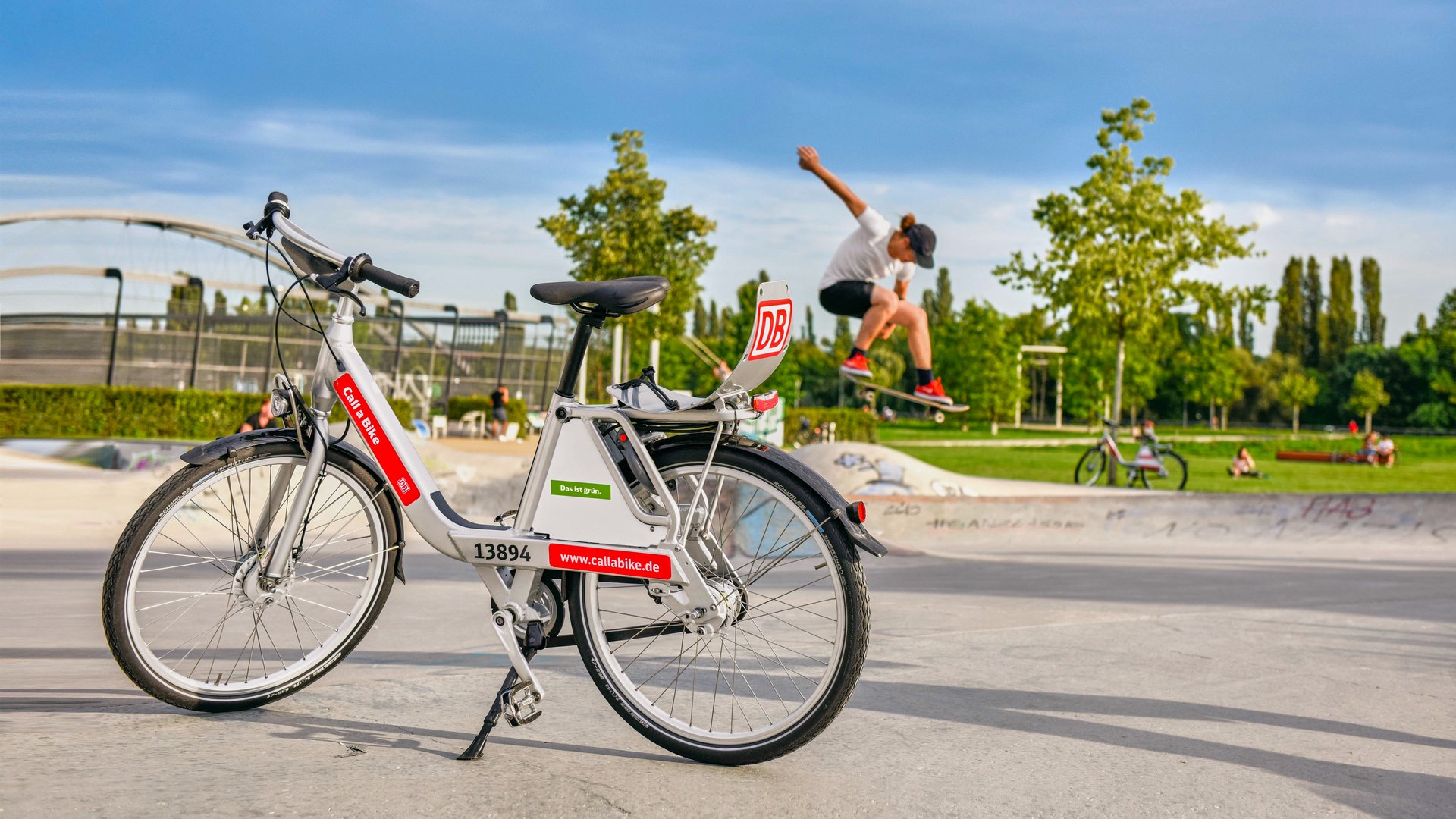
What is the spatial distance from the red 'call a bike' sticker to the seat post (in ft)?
1.95

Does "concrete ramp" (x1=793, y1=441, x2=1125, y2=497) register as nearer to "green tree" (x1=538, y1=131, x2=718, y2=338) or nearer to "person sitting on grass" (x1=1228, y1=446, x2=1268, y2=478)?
"person sitting on grass" (x1=1228, y1=446, x2=1268, y2=478)

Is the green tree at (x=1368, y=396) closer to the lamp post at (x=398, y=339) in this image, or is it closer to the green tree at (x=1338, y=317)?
the green tree at (x=1338, y=317)

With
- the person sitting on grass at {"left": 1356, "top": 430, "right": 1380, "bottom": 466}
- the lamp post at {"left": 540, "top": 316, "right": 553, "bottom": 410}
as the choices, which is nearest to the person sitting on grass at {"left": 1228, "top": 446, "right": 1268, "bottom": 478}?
the person sitting on grass at {"left": 1356, "top": 430, "right": 1380, "bottom": 466}

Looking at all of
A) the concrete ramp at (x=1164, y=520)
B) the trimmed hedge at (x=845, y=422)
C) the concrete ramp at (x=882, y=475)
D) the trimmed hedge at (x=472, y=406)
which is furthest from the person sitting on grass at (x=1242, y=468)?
the trimmed hedge at (x=472, y=406)

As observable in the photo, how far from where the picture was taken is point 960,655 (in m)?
4.64

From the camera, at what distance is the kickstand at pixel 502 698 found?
295 centimetres

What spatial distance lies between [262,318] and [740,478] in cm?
3768

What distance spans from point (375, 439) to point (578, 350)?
0.79m

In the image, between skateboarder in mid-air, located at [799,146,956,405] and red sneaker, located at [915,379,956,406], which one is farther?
red sneaker, located at [915,379,956,406]

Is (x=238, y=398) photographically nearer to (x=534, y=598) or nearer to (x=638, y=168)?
(x=638, y=168)

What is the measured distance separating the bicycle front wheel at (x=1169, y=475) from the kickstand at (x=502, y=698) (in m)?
19.3

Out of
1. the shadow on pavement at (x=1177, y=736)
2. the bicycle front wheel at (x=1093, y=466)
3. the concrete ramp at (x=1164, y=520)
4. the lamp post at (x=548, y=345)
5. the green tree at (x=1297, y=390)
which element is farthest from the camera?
the green tree at (x=1297, y=390)

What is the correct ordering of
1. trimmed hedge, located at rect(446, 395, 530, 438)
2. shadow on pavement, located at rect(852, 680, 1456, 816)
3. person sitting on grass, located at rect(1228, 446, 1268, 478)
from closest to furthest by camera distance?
shadow on pavement, located at rect(852, 680, 1456, 816) < person sitting on grass, located at rect(1228, 446, 1268, 478) < trimmed hedge, located at rect(446, 395, 530, 438)

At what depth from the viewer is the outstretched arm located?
23.4ft
